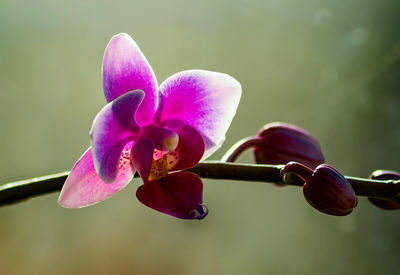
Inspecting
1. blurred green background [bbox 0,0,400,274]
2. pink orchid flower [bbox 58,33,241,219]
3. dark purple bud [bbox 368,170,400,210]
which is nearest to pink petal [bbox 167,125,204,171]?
pink orchid flower [bbox 58,33,241,219]

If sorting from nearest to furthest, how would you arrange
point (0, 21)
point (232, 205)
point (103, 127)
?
point (103, 127) → point (0, 21) → point (232, 205)

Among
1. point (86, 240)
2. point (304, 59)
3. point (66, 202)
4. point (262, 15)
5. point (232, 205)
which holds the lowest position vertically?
point (86, 240)

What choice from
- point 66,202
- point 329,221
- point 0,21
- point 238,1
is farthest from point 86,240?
point 66,202

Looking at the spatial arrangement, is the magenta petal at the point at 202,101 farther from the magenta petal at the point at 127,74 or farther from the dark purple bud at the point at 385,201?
the dark purple bud at the point at 385,201

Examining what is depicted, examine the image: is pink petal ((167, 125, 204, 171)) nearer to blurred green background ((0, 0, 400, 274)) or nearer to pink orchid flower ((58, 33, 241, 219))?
pink orchid flower ((58, 33, 241, 219))

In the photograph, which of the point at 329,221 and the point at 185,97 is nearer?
the point at 185,97

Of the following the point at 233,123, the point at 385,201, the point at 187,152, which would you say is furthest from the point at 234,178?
the point at 233,123

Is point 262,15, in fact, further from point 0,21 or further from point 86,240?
point 86,240
